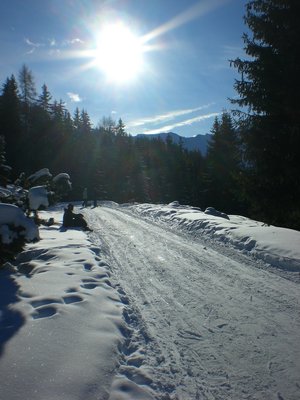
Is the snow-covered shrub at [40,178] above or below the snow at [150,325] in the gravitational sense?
above

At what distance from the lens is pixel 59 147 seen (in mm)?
47062

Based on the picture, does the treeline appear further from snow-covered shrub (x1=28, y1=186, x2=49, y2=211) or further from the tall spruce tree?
snow-covered shrub (x1=28, y1=186, x2=49, y2=211)

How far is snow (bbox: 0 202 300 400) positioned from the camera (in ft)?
11.5

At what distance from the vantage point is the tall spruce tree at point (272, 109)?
10.1 meters

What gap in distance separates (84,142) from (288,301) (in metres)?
51.7

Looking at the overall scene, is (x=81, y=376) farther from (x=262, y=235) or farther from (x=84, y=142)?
(x=84, y=142)

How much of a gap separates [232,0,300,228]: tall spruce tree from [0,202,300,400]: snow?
221 cm

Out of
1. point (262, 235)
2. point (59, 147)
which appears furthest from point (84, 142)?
point (262, 235)

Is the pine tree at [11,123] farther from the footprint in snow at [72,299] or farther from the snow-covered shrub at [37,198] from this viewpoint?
the footprint in snow at [72,299]

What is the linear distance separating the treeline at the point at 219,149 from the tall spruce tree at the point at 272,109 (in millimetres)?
32

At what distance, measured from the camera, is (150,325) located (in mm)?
4996

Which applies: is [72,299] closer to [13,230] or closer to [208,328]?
[208,328]

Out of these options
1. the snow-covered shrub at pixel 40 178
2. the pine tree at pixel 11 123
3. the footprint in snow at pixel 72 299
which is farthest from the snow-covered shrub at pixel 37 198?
the pine tree at pixel 11 123

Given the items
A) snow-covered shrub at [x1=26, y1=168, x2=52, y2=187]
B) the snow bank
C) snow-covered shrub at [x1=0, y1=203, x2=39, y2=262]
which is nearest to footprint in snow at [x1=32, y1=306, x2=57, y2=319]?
snow-covered shrub at [x1=0, y1=203, x2=39, y2=262]
